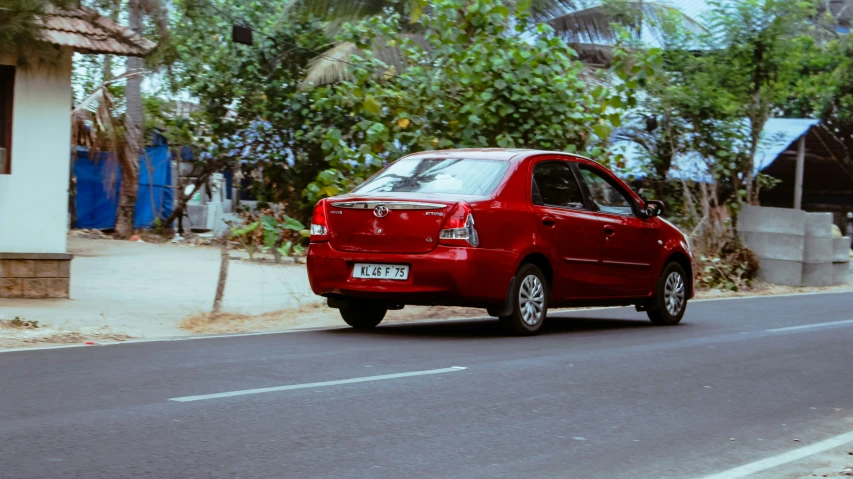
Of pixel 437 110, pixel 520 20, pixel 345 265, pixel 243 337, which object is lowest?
pixel 243 337

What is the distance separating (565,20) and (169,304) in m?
14.0

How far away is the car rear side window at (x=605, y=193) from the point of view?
11.6 metres

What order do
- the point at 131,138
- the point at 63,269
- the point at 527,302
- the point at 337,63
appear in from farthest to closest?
the point at 131,138 → the point at 337,63 → the point at 63,269 → the point at 527,302

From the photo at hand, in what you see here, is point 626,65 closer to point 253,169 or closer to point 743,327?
point 743,327

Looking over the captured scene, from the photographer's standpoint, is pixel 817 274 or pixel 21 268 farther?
pixel 817 274

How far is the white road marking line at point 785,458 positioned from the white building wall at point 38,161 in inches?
371

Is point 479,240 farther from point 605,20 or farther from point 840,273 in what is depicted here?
point 605,20

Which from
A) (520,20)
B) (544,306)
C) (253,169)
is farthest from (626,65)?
(253,169)

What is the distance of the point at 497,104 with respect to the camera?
1462 cm

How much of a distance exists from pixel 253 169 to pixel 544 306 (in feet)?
50.0

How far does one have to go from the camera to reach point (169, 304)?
1302 centimetres

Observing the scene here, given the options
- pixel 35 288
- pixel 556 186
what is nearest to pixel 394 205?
pixel 556 186

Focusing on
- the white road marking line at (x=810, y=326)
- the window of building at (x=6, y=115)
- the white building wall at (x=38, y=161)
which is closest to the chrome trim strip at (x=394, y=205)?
the white road marking line at (x=810, y=326)

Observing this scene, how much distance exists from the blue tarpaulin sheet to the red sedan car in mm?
17604
